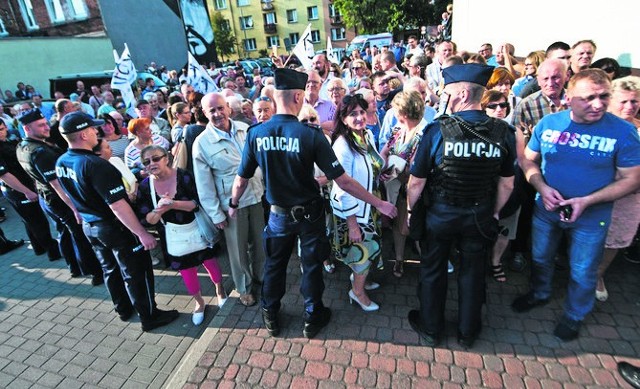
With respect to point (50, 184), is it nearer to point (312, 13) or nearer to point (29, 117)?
point (29, 117)

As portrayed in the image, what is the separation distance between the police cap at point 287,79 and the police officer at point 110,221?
66.6 inches

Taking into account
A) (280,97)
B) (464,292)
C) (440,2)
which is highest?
(440,2)

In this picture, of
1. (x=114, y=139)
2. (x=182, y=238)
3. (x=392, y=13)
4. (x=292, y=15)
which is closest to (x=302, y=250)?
(x=182, y=238)

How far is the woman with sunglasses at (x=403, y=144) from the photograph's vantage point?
328cm

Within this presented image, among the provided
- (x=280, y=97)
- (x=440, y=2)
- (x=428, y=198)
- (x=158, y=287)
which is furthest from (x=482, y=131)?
(x=440, y=2)

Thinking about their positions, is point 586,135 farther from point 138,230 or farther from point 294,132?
point 138,230

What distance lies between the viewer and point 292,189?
279 centimetres

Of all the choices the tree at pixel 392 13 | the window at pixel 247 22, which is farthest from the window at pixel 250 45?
the tree at pixel 392 13

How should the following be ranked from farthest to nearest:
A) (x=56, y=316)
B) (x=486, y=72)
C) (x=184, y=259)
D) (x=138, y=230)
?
(x=56, y=316) → (x=184, y=259) → (x=138, y=230) → (x=486, y=72)

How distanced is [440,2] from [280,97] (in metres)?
37.0

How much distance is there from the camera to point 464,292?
9.18 feet

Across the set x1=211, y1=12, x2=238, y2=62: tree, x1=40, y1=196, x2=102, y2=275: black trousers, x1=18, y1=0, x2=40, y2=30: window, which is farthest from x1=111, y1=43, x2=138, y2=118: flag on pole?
x1=211, y1=12, x2=238, y2=62: tree

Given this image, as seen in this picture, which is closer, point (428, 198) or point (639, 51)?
point (428, 198)

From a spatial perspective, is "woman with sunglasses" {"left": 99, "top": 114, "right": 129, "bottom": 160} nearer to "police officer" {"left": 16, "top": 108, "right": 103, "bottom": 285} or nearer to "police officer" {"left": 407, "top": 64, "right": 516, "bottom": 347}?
"police officer" {"left": 16, "top": 108, "right": 103, "bottom": 285}
